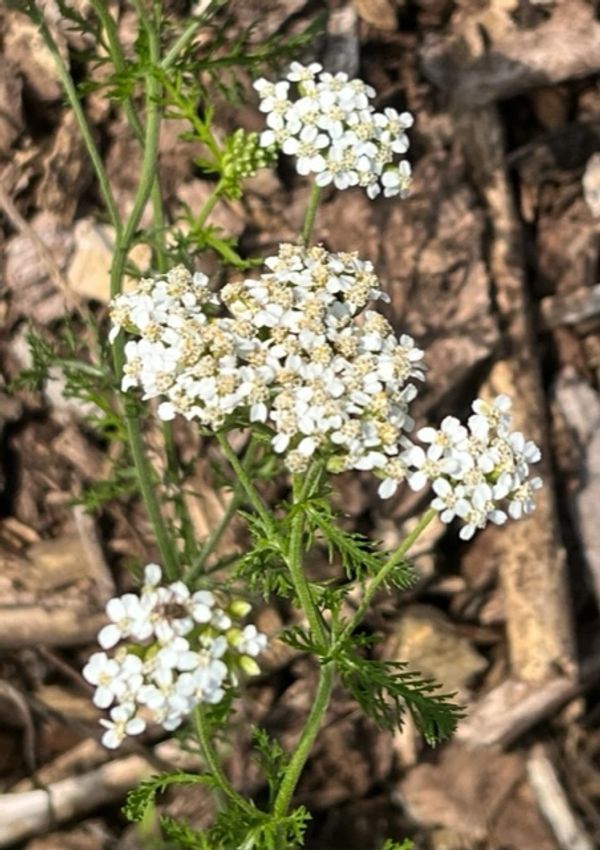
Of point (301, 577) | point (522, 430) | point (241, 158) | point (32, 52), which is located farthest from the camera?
point (522, 430)

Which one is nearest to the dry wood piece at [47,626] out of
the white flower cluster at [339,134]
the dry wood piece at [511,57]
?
the white flower cluster at [339,134]

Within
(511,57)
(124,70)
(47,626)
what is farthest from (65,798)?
(511,57)

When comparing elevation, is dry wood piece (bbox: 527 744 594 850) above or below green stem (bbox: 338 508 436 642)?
below

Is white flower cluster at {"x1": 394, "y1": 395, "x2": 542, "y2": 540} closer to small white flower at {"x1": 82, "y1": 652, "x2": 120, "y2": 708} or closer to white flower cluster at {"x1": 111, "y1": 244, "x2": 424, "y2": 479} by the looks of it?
white flower cluster at {"x1": 111, "y1": 244, "x2": 424, "y2": 479}

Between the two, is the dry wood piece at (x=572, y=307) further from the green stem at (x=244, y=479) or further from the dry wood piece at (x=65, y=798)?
the green stem at (x=244, y=479)

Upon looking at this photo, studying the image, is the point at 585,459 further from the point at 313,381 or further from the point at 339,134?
the point at 313,381

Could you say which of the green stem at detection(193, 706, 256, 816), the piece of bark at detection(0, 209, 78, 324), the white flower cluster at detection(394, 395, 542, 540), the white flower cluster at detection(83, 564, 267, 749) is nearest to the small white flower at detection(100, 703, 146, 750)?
the white flower cluster at detection(83, 564, 267, 749)

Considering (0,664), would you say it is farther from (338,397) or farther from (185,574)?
(338,397)

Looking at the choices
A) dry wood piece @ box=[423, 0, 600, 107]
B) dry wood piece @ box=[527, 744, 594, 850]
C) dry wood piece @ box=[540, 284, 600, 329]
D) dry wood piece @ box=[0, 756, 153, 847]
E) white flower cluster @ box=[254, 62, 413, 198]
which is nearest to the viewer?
white flower cluster @ box=[254, 62, 413, 198]
